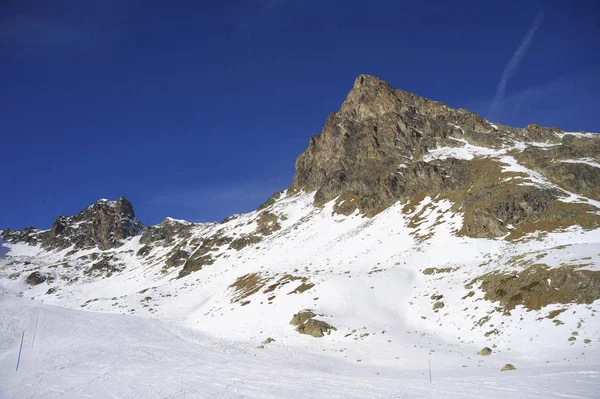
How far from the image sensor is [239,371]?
24156 mm

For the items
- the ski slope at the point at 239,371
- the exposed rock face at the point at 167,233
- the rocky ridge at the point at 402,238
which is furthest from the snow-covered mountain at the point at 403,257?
the exposed rock face at the point at 167,233

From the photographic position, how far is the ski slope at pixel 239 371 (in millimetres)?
17750

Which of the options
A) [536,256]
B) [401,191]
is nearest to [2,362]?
[536,256]

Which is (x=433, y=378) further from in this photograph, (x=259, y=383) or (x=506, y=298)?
(x=506, y=298)

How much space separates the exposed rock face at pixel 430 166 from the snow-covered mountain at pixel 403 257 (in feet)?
1.35

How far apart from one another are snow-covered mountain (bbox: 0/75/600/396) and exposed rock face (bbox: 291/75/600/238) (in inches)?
16.2

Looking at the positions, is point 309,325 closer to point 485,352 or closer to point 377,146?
point 485,352

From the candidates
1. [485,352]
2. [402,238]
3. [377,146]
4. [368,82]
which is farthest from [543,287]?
[368,82]

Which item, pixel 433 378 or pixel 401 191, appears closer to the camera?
pixel 433 378

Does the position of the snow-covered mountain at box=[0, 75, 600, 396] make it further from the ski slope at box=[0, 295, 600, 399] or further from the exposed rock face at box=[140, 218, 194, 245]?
the exposed rock face at box=[140, 218, 194, 245]

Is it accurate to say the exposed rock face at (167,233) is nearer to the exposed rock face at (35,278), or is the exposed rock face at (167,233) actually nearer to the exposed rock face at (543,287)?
the exposed rock face at (35,278)

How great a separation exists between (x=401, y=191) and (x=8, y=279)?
511ft

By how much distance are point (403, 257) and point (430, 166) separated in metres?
40.0

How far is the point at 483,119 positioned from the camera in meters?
115
